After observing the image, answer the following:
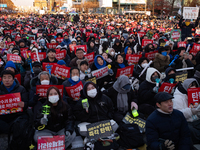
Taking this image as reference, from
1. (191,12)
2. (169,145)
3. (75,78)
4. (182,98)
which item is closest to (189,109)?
(182,98)

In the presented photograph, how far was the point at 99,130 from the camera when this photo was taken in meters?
3.38

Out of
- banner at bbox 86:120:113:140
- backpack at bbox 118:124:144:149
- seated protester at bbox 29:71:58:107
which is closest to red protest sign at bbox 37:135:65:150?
banner at bbox 86:120:113:140

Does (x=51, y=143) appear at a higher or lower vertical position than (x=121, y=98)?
lower

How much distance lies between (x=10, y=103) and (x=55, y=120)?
0.97 meters

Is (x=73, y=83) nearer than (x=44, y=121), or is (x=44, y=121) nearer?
(x=44, y=121)

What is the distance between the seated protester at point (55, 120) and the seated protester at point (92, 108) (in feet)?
0.66

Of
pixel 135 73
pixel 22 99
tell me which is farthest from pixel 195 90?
pixel 22 99

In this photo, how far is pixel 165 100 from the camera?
2572 millimetres

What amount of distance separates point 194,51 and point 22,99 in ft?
21.8

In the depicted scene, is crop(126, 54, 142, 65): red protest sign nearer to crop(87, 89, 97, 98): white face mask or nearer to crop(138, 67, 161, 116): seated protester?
crop(138, 67, 161, 116): seated protester

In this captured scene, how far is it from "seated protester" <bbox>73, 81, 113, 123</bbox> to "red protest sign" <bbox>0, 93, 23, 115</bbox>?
1109mm

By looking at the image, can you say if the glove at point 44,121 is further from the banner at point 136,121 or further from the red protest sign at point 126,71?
the red protest sign at point 126,71

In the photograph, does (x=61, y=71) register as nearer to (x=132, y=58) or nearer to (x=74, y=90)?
(x=74, y=90)

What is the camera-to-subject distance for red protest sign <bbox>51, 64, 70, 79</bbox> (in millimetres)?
5221
